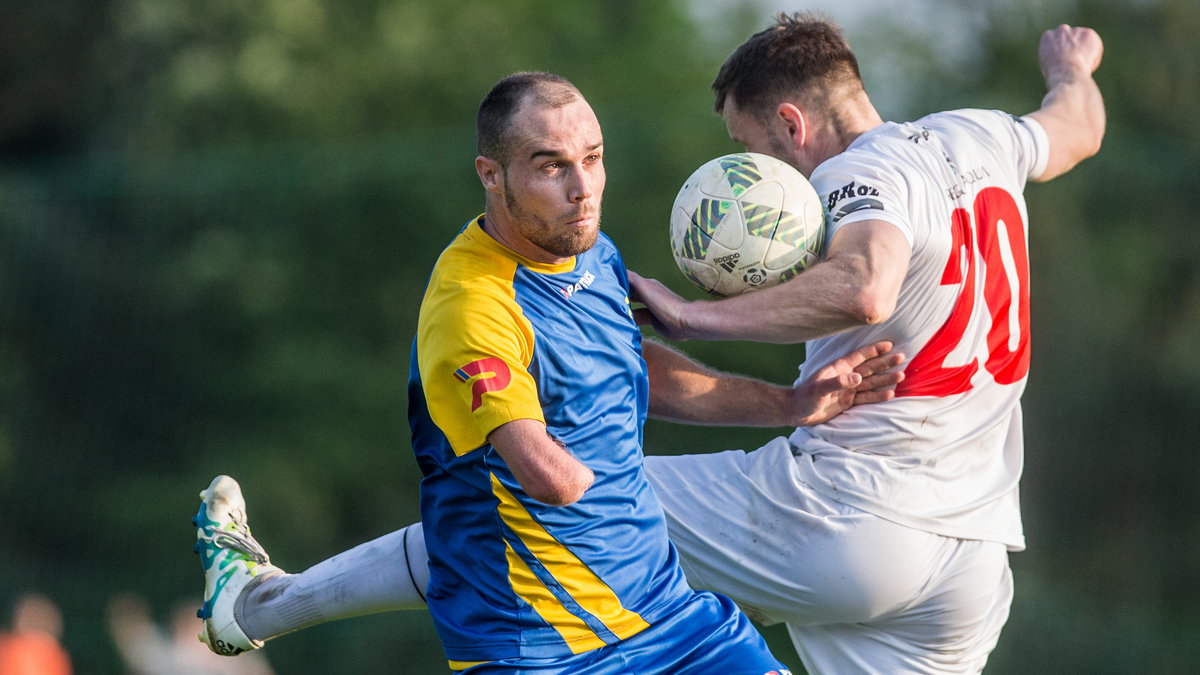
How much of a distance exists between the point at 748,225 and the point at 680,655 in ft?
4.16

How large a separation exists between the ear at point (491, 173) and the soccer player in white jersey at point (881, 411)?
66 cm

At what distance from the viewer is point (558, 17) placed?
23.9m

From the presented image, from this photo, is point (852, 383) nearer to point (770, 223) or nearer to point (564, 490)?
point (770, 223)

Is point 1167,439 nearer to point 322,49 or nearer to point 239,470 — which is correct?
point 239,470

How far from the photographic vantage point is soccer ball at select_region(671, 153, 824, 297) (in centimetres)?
446

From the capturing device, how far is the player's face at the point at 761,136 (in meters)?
4.97

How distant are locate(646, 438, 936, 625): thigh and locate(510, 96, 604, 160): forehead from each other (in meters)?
1.31

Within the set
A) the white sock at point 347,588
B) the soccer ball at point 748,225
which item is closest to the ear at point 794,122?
the soccer ball at point 748,225

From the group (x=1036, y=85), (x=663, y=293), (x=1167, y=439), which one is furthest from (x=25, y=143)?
(x=663, y=293)

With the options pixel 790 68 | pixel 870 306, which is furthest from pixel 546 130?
pixel 790 68

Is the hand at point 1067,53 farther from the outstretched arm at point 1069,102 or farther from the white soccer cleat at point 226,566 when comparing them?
the white soccer cleat at point 226,566

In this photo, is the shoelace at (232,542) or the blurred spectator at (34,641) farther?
the blurred spectator at (34,641)

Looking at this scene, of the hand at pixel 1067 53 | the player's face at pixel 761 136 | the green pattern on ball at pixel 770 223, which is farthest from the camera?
the hand at pixel 1067 53

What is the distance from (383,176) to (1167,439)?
25.8 feet
